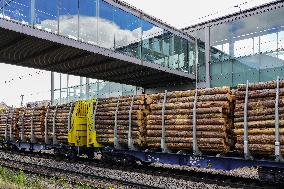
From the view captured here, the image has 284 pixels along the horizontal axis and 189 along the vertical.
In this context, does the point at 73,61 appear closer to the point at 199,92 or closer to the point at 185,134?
the point at 199,92

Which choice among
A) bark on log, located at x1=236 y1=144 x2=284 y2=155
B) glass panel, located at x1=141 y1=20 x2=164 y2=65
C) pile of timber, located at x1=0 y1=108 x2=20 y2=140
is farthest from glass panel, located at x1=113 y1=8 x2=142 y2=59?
bark on log, located at x1=236 y1=144 x2=284 y2=155

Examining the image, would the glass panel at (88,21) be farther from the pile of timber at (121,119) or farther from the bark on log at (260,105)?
the bark on log at (260,105)

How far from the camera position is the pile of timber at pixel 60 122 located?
1599cm

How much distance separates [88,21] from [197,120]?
12521 mm

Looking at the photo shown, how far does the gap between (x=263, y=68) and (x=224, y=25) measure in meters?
5.14

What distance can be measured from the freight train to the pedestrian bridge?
4677mm

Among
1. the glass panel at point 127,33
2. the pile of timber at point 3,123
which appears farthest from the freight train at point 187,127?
the glass panel at point 127,33

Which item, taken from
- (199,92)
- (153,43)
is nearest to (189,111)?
(199,92)

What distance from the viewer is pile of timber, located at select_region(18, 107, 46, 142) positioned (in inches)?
713

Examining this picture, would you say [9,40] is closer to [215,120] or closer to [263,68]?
[215,120]

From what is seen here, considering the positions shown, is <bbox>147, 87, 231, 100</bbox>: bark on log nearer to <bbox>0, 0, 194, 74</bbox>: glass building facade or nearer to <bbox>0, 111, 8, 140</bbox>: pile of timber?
<bbox>0, 0, 194, 74</bbox>: glass building facade

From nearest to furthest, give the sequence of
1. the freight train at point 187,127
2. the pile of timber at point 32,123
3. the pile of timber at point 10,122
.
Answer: the freight train at point 187,127 < the pile of timber at point 32,123 < the pile of timber at point 10,122

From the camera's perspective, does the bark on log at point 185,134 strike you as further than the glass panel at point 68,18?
No

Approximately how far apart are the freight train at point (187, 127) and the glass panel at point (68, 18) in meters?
4.71
